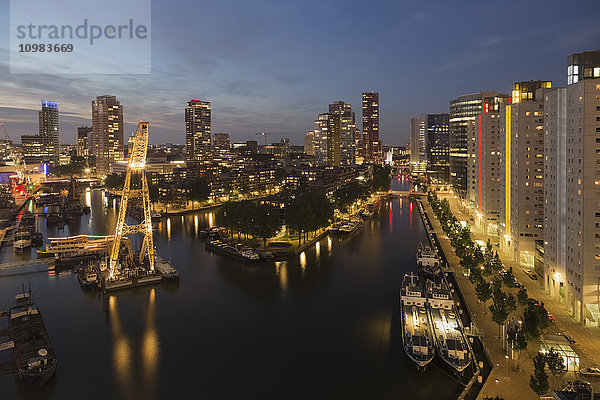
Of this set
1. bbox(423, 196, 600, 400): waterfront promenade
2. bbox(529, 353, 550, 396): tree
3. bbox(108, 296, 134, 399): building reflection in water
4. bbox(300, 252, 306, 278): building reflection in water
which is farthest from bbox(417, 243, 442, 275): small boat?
bbox(108, 296, 134, 399): building reflection in water

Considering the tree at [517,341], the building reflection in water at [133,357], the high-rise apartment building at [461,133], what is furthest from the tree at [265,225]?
the high-rise apartment building at [461,133]

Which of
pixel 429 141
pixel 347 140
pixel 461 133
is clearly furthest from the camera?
pixel 347 140

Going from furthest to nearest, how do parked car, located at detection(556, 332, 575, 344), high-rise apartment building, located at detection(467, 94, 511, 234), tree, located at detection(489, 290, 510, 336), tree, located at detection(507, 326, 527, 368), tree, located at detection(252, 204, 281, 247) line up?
high-rise apartment building, located at detection(467, 94, 511, 234)
tree, located at detection(252, 204, 281, 247)
tree, located at detection(489, 290, 510, 336)
parked car, located at detection(556, 332, 575, 344)
tree, located at detection(507, 326, 527, 368)

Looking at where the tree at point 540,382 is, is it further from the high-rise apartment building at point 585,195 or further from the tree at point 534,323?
the high-rise apartment building at point 585,195

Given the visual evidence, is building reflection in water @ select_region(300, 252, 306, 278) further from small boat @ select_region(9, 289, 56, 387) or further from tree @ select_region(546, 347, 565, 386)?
tree @ select_region(546, 347, 565, 386)

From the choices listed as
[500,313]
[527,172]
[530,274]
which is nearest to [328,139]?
[527,172]

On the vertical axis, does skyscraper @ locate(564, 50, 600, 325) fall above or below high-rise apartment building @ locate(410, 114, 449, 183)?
below

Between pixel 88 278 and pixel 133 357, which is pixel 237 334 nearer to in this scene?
pixel 133 357

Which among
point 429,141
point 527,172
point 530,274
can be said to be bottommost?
point 530,274
